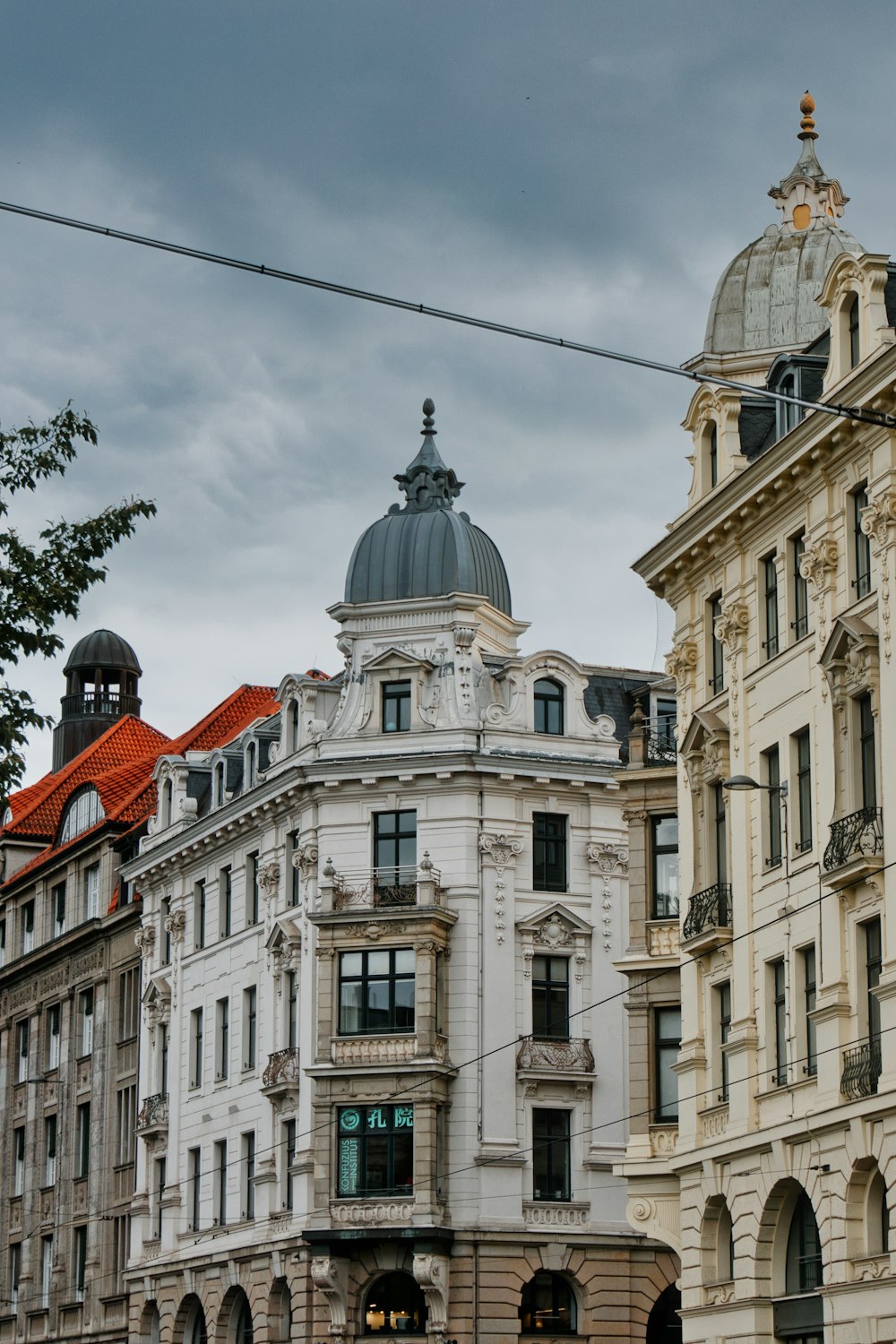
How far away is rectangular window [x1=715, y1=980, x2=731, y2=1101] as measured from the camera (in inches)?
1752

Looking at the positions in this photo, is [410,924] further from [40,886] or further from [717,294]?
[40,886]

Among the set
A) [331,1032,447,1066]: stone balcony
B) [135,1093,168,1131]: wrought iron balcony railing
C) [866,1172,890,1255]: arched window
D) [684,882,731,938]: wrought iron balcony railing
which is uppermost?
[684,882,731,938]: wrought iron balcony railing

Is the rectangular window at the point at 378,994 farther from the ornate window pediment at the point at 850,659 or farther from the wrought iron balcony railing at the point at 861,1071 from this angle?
the wrought iron balcony railing at the point at 861,1071

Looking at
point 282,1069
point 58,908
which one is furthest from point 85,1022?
point 282,1069

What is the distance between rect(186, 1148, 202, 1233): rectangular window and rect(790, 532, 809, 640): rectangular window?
33951mm

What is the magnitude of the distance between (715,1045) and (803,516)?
32.7 feet

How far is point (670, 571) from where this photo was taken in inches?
1905

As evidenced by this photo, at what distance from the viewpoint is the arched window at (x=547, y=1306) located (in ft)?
201

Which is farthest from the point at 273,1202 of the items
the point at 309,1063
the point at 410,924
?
the point at 410,924

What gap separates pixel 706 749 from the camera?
46125 millimetres

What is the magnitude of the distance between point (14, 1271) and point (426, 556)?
32.2m

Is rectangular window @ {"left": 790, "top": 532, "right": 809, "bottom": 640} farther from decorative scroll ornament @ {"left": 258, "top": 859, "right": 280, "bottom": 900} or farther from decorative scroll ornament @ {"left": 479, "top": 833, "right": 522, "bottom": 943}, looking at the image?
decorative scroll ornament @ {"left": 258, "top": 859, "right": 280, "bottom": 900}

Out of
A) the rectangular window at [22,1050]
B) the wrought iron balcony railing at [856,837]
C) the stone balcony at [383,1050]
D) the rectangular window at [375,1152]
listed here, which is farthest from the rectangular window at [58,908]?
the wrought iron balcony railing at [856,837]

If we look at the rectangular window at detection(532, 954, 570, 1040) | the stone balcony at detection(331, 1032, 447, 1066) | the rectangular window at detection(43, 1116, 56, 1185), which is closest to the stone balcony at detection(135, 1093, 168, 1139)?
the rectangular window at detection(43, 1116, 56, 1185)
